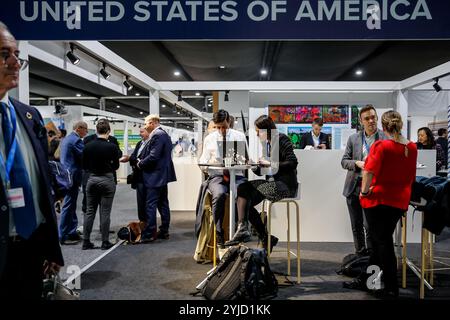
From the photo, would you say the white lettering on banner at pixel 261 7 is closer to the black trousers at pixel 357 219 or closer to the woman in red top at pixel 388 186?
the woman in red top at pixel 388 186

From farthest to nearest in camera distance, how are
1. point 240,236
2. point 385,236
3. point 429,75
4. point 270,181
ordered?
1. point 429,75
2. point 270,181
3. point 240,236
4. point 385,236

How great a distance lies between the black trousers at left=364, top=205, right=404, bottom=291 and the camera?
8.67 ft

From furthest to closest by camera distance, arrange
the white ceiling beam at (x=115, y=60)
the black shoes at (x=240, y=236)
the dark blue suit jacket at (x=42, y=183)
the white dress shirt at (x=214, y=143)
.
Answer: the white ceiling beam at (x=115, y=60)
the white dress shirt at (x=214, y=143)
the black shoes at (x=240, y=236)
the dark blue suit jacket at (x=42, y=183)

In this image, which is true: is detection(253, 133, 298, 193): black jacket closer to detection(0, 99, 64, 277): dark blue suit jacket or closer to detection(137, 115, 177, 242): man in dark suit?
detection(137, 115, 177, 242): man in dark suit

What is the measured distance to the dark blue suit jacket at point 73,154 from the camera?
170 inches

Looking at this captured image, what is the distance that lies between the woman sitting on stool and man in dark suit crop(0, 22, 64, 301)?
1803 mm

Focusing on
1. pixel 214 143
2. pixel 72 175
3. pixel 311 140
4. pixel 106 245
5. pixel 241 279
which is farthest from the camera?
pixel 311 140

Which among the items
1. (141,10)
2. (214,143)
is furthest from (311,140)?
(141,10)

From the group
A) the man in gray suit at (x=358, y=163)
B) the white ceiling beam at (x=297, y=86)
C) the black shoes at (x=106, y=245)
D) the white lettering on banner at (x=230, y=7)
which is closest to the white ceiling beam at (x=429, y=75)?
the white ceiling beam at (x=297, y=86)

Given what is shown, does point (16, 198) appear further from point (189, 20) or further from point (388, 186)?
point (388, 186)

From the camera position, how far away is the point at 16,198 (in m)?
1.26

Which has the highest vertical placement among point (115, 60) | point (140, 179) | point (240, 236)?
point (115, 60)

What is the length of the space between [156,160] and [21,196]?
3.07 m

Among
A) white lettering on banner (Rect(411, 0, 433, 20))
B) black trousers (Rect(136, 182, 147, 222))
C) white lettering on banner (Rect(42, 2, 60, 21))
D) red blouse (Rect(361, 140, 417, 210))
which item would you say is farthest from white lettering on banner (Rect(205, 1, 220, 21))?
black trousers (Rect(136, 182, 147, 222))
